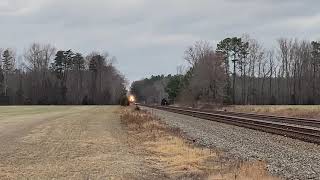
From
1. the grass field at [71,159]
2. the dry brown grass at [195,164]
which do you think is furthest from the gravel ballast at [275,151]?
the grass field at [71,159]

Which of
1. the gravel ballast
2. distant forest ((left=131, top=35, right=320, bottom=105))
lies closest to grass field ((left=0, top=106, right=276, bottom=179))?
the gravel ballast

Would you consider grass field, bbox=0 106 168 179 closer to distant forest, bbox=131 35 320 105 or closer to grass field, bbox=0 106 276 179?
grass field, bbox=0 106 276 179

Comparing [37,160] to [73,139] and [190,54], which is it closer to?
[73,139]

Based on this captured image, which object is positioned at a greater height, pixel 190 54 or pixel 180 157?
pixel 190 54

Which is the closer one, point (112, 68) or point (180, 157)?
point (180, 157)

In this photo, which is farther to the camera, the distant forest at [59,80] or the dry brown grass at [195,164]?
the distant forest at [59,80]

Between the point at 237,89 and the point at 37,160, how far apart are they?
12830cm

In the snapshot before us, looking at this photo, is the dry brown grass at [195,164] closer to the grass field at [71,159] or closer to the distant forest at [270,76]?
the grass field at [71,159]

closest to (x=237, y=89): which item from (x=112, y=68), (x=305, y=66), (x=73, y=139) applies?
(x=305, y=66)

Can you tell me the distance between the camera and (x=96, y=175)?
547 inches

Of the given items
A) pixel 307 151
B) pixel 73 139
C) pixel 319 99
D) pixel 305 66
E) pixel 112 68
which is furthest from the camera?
pixel 112 68

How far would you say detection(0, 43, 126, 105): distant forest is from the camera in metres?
162

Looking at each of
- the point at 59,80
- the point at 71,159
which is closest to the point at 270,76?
the point at 59,80

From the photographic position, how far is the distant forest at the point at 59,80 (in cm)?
16188
